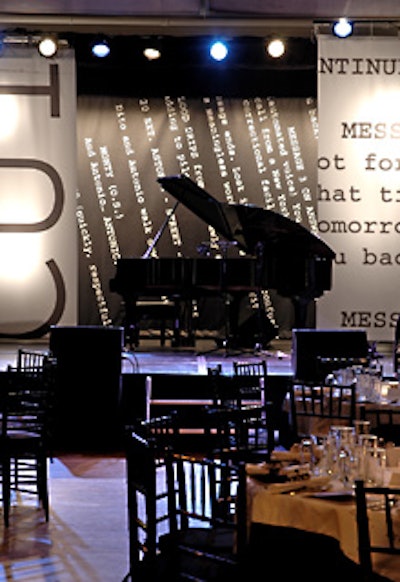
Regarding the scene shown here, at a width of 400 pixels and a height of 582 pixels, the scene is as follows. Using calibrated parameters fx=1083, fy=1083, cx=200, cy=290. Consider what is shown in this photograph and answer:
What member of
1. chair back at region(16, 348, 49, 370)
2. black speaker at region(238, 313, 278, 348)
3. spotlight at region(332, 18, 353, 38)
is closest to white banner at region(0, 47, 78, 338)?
black speaker at region(238, 313, 278, 348)

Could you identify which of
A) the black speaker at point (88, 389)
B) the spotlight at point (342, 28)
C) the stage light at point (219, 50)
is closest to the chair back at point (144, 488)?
the black speaker at point (88, 389)

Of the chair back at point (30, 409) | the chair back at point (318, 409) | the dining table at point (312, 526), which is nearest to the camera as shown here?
the dining table at point (312, 526)

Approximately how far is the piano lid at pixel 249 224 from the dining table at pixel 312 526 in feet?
23.6

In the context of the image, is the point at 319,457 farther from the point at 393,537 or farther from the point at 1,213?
the point at 1,213

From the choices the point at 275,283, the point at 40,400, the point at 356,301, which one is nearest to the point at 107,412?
the point at 40,400

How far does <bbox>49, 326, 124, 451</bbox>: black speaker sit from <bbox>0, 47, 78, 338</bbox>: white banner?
4.12m

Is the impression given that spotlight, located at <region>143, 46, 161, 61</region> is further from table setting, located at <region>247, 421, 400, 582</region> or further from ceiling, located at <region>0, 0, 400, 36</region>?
table setting, located at <region>247, 421, 400, 582</region>

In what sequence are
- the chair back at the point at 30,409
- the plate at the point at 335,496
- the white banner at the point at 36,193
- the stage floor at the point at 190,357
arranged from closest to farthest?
the plate at the point at 335,496
the chair back at the point at 30,409
the stage floor at the point at 190,357
the white banner at the point at 36,193

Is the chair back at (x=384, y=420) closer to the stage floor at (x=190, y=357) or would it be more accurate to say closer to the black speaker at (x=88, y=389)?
the stage floor at (x=190, y=357)

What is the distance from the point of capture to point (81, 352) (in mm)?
9258

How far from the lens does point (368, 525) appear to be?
3.53 m

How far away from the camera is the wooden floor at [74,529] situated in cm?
554

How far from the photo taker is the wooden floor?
5.54 meters

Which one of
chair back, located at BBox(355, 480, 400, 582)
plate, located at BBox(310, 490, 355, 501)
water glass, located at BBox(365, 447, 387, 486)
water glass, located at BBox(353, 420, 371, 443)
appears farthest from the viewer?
water glass, located at BBox(353, 420, 371, 443)
